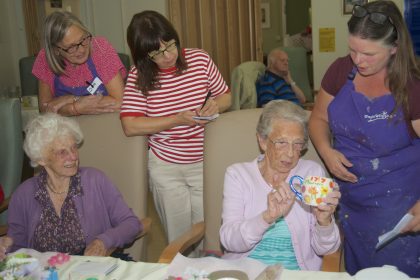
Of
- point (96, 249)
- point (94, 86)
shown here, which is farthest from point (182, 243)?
point (94, 86)

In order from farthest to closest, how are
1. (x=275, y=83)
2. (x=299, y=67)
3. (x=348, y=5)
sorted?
(x=299, y=67) → (x=348, y=5) → (x=275, y=83)

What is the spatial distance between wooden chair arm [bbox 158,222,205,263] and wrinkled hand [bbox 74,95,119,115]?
0.75m

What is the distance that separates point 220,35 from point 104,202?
386cm

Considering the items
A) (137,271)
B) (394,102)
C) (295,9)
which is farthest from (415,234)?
(295,9)

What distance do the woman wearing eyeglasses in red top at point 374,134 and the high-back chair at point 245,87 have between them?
2.36 meters

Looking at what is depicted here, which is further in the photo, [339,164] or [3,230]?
[3,230]

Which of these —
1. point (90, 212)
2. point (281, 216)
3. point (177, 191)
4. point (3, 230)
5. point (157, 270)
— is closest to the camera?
point (157, 270)

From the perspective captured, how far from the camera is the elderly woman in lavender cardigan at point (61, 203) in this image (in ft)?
6.44

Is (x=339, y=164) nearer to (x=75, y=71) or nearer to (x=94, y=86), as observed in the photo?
(x=94, y=86)

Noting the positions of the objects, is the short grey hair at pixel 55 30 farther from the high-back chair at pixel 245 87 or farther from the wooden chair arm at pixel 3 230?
the high-back chair at pixel 245 87

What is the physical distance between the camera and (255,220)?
1.64m

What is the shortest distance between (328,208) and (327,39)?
149 inches

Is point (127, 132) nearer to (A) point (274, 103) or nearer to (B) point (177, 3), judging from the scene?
(A) point (274, 103)

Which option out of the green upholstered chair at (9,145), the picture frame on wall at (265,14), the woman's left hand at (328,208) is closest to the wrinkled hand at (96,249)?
the woman's left hand at (328,208)
